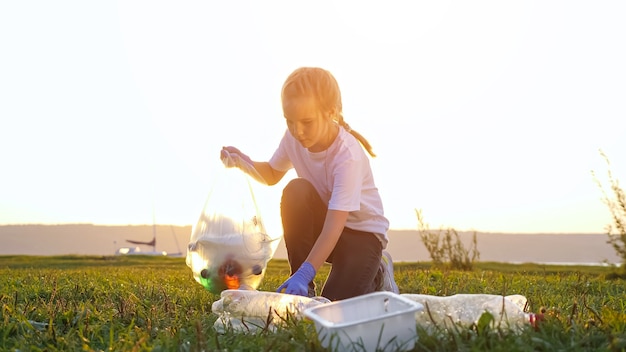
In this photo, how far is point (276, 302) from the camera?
3.24 meters

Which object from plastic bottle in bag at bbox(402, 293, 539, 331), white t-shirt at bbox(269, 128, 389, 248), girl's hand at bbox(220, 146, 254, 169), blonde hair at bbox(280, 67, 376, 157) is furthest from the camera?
girl's hand at bbox(220, 146, 254, 169)

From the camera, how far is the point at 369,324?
7.72 ft

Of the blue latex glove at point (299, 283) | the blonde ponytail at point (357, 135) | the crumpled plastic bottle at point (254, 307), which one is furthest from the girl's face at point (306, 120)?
the crumpled plastic bottle at point (254, 307)

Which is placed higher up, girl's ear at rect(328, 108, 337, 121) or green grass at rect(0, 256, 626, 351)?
girl's ear at rect(328, 108, 337, 121)

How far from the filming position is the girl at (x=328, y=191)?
13.1 feet

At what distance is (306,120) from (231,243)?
3.37ft

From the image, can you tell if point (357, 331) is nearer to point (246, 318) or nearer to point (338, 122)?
point (246, 318)

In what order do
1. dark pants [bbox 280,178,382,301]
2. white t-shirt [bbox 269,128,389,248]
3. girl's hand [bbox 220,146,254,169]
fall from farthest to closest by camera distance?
1. girl's hand [bbox 220,146,254,169]
2. dark pants [bbox 280,178,382,301]
3. white t-shirt [bbox 269,128,389,248]

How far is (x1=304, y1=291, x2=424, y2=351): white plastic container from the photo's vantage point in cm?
234

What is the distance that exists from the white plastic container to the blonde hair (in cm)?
168

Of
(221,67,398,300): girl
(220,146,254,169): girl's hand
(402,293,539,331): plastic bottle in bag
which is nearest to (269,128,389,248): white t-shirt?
(221,67,398,300): girl

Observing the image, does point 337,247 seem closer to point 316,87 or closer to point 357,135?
point 357,135

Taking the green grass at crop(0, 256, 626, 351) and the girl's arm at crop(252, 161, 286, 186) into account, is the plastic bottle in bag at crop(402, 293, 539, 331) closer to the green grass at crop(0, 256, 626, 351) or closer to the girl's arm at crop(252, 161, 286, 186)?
the green grass at crop(0, 256, 626, 351)

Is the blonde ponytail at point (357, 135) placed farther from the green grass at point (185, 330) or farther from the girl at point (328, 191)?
the green grass at point (185, 330)
